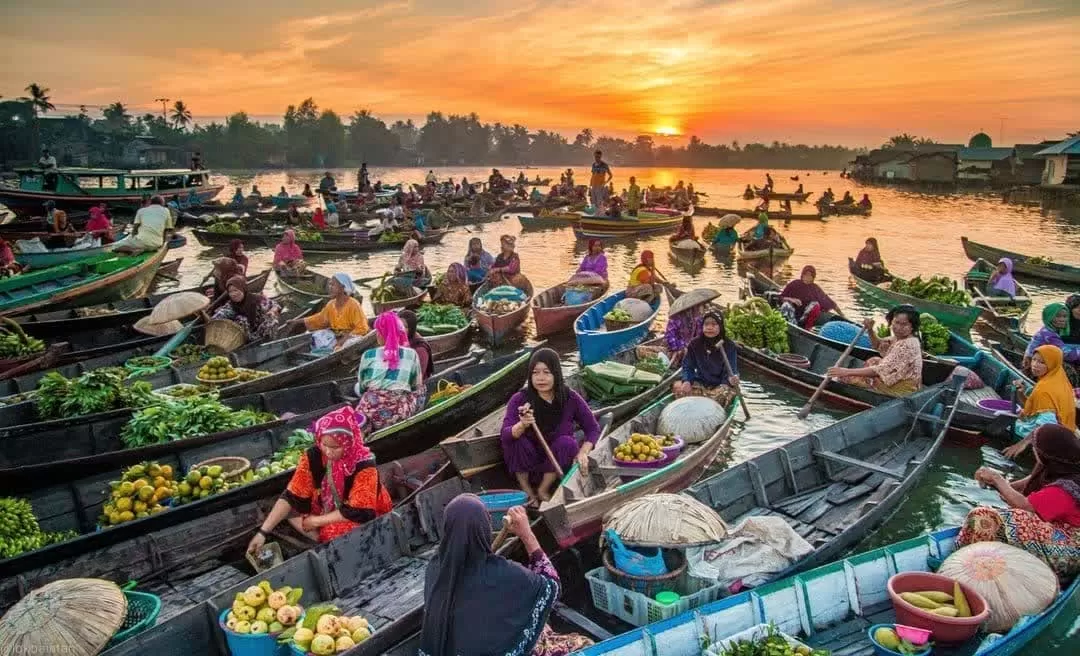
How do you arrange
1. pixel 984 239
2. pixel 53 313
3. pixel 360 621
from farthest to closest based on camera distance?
pixel 984 239 → pixel 53 313 → pixel 360 621

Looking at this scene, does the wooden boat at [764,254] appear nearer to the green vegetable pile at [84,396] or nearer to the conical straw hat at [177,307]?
the conical straw hat at [177,307]

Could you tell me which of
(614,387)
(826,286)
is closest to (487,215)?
(826,286)

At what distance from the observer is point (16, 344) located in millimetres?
9086

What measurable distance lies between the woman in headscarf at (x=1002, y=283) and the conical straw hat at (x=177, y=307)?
582 inches

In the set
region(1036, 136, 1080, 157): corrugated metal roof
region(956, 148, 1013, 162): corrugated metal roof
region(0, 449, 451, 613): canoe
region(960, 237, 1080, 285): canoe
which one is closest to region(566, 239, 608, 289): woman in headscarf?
region(0, 449, 451, 613): canoe

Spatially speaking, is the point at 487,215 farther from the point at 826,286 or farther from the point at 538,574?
the point at 538,574

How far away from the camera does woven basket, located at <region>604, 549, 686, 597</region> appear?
4625 mm

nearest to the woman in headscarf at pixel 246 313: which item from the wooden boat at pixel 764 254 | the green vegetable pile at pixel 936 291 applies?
the green vegetable pile at pixel 936 291

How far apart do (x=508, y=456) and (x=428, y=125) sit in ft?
431

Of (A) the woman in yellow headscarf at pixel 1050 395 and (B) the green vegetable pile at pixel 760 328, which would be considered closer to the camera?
(A) the woman in yellow headscarf at pixel 1050 395

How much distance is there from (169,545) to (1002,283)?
50.4 feet

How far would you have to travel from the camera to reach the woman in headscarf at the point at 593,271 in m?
13.8

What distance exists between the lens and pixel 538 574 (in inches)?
134

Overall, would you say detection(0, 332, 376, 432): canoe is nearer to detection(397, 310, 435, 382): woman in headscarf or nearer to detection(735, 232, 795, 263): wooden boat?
detection(397, 310, 435, 382): woman in headscarf
